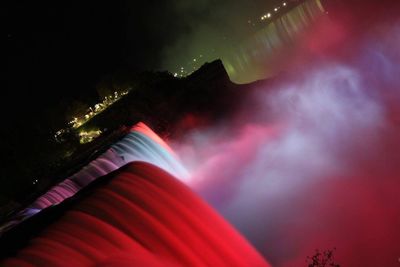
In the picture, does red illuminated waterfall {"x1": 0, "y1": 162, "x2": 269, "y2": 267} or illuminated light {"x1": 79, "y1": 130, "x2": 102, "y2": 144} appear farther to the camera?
illuminated light {"x1": 79, "y1": 130, "x2": 102, "y2": 144}

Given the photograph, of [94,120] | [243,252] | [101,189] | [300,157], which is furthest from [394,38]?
[101,189]

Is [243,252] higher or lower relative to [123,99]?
lower

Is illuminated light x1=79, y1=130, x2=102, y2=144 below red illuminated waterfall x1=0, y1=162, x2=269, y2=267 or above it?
above

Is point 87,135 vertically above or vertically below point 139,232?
above

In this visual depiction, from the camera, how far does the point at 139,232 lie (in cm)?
666

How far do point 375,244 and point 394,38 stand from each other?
23423mm

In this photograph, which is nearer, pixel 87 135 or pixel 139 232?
pixel 139 232

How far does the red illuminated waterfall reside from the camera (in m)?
5.44

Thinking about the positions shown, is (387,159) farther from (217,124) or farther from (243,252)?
(217,124)

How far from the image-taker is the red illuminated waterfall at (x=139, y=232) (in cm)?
544

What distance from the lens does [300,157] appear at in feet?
55.0

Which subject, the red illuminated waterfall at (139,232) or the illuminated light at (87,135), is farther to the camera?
the illuminated light at (87,135)

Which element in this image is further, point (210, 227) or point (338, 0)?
point (338, 0)

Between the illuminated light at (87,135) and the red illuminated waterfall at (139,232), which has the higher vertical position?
the illuminated light at (87,135)
